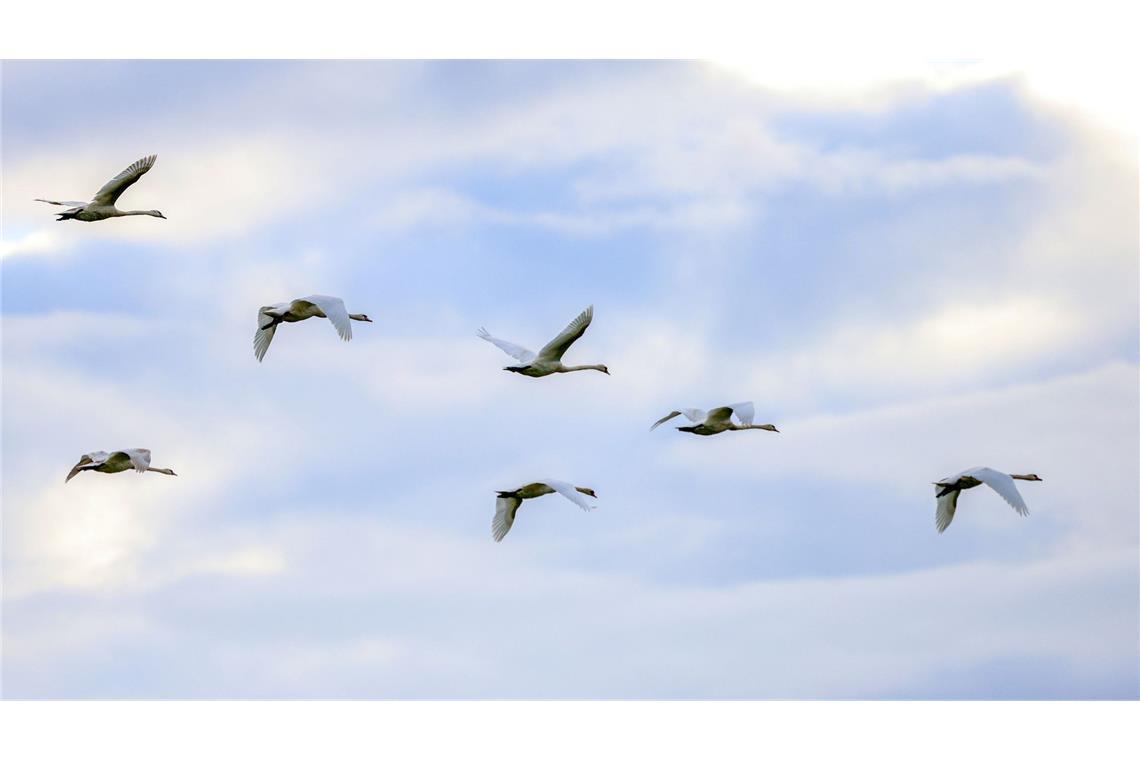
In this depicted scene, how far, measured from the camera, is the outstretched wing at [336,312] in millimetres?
32969

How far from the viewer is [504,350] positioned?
37.3 m

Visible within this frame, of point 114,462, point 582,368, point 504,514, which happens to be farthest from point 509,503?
point 114,462

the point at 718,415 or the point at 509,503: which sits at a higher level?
the point at 718,415

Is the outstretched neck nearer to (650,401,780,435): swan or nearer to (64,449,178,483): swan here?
(650,401,780,435): swan

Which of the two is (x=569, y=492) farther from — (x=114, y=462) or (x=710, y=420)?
(x=114, y=462)

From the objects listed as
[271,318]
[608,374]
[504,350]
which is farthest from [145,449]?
[608,374]

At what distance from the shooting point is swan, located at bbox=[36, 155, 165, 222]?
123 ft

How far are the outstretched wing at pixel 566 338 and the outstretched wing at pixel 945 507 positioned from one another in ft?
27.6

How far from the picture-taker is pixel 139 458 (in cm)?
3562

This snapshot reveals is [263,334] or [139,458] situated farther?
[263,334]

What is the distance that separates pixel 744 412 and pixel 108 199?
15487mm

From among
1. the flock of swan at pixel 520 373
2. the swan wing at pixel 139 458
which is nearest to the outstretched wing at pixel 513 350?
the flock of swan at pixel 520 373

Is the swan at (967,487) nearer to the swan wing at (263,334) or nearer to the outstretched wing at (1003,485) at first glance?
the outstretched wing at (1003,485)

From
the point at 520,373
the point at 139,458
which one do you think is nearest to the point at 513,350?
the point at 520,373
